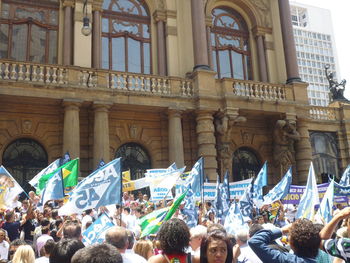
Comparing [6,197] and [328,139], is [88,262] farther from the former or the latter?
[328,139]

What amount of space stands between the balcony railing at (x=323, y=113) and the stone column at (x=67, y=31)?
40.0 feet

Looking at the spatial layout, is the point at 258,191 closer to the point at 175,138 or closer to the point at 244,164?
the point at 175,138

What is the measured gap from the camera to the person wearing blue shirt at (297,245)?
3289mm

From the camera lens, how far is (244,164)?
19641 mm

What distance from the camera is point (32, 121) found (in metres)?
16.2

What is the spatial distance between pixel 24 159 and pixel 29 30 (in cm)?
565

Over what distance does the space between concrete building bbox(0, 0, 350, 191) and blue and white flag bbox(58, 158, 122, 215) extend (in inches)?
302

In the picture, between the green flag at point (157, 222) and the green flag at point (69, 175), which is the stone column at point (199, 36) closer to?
the green flag at point (69, 175)

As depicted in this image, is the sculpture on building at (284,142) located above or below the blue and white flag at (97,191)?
above

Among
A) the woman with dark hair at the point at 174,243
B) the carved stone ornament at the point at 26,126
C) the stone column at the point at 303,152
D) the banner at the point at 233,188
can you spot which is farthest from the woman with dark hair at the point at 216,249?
the stone column at the point at 303,152

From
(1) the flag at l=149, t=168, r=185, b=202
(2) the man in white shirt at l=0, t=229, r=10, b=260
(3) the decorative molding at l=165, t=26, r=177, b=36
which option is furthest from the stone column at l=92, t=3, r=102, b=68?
(2) the man in white shirt at l=0, t=229, r=10, b=260

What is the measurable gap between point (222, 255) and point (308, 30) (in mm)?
105751

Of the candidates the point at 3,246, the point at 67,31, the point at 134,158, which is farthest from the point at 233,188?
the point at 67,31

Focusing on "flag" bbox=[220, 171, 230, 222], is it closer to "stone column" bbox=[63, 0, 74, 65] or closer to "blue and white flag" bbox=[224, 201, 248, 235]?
"blue and white flag" bbox=[224, 201, 248, 235]
